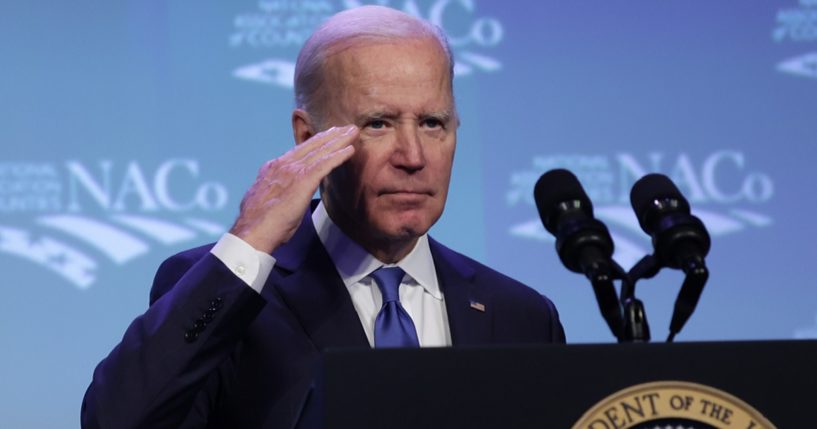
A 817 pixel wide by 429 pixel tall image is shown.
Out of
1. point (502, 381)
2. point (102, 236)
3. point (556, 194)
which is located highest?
point (102, 236)

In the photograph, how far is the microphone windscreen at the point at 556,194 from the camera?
1.77 meters

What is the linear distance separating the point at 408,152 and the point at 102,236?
1751 mm

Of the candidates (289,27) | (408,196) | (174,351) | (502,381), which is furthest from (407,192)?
(289,27)

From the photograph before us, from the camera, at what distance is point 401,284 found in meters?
2.48

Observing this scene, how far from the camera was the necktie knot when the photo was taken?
2396mm

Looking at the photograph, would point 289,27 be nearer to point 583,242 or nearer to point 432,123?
point 432,123

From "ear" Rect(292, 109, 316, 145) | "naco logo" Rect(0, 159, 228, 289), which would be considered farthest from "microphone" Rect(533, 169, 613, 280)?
"naco logo" Rect(0, 159, 228, 289)

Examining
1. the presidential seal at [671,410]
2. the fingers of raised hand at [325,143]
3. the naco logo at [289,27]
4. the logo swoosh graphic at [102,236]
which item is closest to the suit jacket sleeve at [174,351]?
the fingers of raised hand at [325,143]

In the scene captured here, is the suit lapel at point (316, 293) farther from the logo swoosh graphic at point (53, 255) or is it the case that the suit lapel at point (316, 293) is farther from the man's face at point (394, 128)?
the logo swoosh graphic at point (53, 255)

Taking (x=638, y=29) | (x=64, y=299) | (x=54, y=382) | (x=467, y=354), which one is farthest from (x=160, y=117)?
(x=467, y=354)

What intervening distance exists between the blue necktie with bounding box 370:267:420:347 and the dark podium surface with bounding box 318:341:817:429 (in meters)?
0.83

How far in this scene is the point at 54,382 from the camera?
12.0 feet

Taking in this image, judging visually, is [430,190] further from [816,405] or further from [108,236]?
[108,236]

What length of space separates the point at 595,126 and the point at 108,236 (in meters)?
1.63
